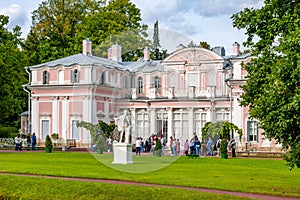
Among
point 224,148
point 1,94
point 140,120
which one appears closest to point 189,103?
point 140,120

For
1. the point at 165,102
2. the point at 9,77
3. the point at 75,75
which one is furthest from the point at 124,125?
the point at 75,75

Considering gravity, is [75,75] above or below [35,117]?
above

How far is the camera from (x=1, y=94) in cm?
4769

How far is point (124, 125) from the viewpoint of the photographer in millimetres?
27438

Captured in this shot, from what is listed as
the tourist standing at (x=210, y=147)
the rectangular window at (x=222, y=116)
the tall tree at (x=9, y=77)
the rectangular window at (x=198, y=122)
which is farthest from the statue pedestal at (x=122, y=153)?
the rectangular window at (x=222, y=116)

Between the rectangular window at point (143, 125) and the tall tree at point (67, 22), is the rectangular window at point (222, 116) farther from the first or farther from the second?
the rectangular window at point (143, 125)

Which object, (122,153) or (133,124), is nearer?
(133,124)

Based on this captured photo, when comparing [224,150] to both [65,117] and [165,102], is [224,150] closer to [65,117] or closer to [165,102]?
[165,102]

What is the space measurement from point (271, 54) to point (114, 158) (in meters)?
12.6

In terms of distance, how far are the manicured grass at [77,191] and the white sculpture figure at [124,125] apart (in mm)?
5514

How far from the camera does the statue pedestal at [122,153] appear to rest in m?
Result: 28.2

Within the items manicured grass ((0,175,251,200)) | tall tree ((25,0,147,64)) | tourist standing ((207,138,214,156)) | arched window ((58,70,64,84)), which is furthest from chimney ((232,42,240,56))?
manicured grass ((0,175,251,200))

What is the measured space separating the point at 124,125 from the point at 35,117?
30992mm

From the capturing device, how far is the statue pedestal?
2820 cm
